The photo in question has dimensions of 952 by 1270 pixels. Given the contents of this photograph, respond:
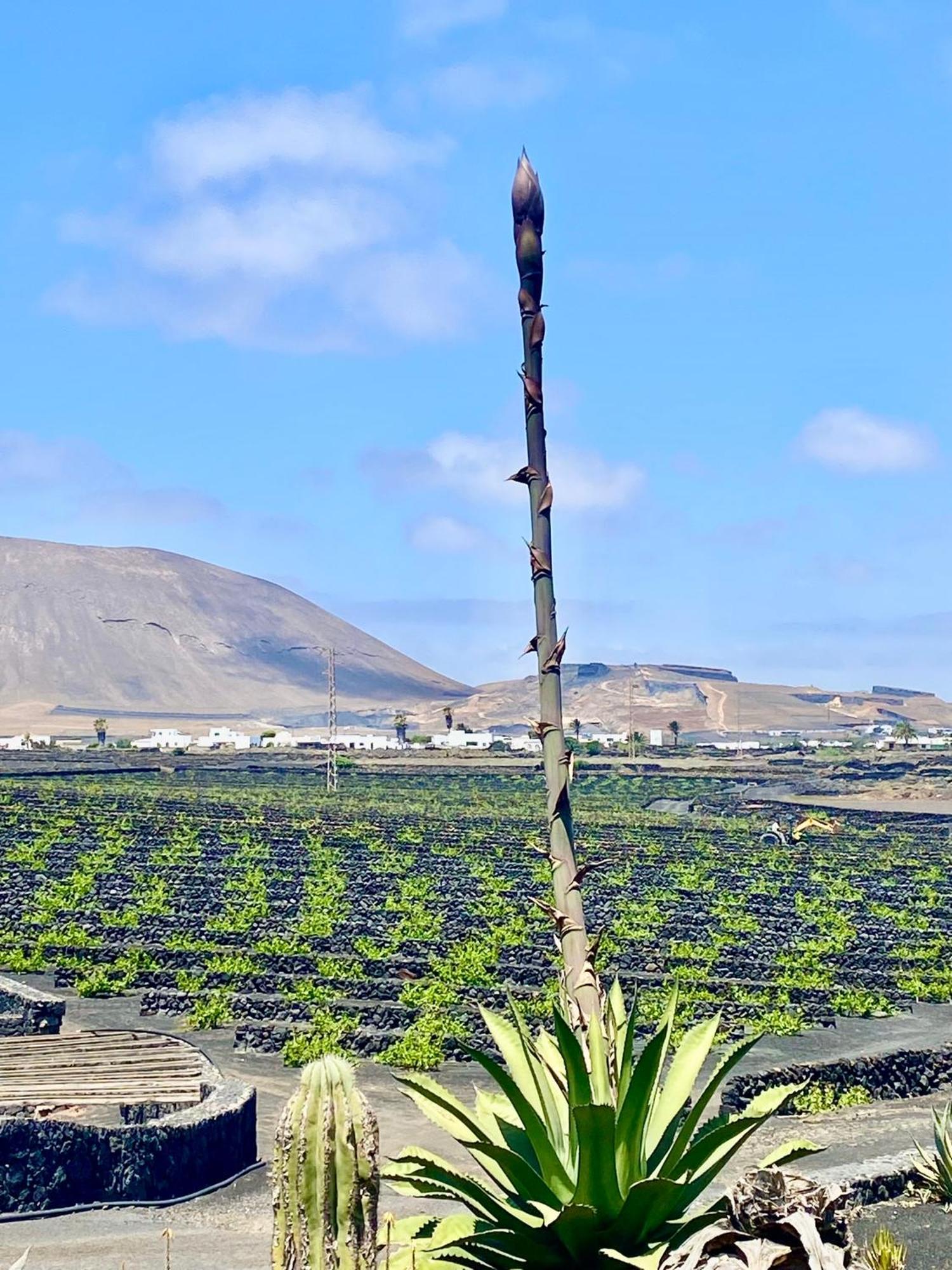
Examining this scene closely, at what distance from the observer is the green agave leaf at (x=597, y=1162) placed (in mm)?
5309

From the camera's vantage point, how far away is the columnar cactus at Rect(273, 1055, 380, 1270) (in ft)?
17.5

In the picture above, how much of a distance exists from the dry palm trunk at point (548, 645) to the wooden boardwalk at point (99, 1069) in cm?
1175

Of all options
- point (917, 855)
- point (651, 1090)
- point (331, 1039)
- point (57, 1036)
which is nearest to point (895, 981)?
point (331, 1039)

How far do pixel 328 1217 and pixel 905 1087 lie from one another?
55.3 feet

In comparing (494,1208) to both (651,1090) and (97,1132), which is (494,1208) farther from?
(97,1132)

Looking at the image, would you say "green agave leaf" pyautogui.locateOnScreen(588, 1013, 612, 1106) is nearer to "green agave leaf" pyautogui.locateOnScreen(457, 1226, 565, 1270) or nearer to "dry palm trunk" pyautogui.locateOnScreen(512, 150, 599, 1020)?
"dry palm trunk" pyautogui.locateOnScreen(512, 150, 599, 1020)

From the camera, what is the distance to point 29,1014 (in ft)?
70.1

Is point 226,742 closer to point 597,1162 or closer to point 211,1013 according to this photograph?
point 211,1013

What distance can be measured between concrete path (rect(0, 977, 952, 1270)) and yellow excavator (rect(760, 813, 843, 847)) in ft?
110

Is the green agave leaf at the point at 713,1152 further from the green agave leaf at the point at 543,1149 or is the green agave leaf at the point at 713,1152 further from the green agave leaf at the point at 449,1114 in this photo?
the green agave leaf at the point at 449,1114

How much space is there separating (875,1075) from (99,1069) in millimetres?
10296

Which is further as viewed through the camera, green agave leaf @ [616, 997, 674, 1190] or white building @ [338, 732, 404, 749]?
white building @ [338, 732, 404, 749]

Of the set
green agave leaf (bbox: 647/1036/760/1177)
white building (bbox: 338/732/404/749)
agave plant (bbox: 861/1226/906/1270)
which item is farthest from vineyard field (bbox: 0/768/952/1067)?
white building (bbox: 338/732/404/749)

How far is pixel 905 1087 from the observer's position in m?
20.4
